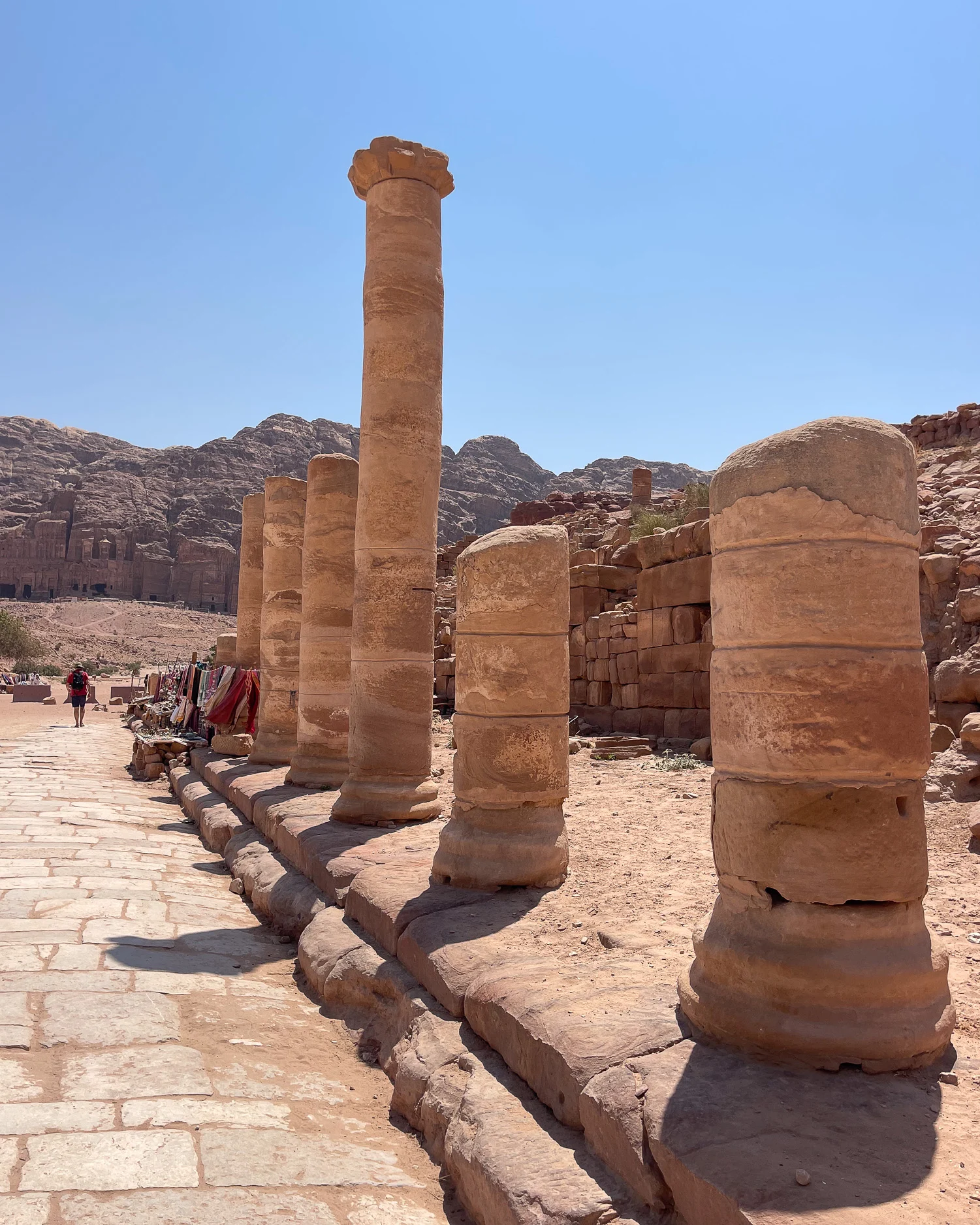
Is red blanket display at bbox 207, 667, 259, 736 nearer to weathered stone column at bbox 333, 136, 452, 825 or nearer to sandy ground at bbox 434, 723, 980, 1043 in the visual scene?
weathered stone column at bbox 333, 136, 452, 825

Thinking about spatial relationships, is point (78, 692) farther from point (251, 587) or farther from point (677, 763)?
point (677, 763)

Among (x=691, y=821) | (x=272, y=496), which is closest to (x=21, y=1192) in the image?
(x=691, y=821)

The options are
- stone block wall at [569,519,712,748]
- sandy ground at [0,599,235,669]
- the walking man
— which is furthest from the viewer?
sandy ground at [0,599,235,669]

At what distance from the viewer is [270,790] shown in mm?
10461

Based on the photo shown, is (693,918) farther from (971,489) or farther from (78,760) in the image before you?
(78,760)

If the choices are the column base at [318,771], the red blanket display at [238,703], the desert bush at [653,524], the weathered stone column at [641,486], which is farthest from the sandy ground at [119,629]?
the column base at [318,771]

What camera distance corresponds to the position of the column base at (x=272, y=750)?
12844mm

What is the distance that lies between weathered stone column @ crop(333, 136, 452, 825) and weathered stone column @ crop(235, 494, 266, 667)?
7851 millimetres

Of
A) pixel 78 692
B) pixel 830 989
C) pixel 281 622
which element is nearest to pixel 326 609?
pixel 281 622

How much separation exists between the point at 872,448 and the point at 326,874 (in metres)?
4.95

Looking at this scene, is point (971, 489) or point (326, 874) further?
point (971, 489)

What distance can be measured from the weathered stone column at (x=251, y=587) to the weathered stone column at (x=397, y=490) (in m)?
7.85

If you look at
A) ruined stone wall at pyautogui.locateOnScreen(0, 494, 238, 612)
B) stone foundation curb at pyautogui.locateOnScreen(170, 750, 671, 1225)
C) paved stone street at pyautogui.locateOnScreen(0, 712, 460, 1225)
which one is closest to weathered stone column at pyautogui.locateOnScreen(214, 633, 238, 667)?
paved stone street at pyautogui.locateOnScreen(0, 712, 460, 1225)

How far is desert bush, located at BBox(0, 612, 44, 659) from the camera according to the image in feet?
167
